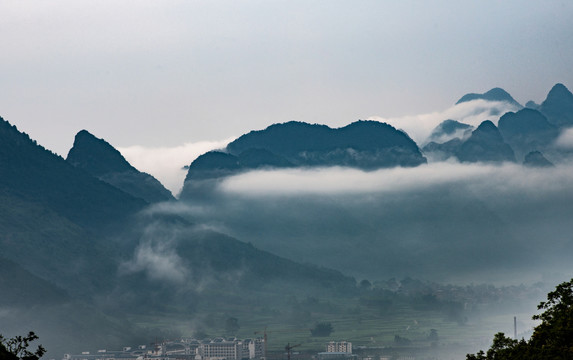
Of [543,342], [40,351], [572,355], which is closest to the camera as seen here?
[572,355]

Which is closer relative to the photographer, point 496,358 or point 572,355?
point 572,355

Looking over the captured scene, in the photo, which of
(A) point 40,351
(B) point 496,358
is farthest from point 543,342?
(A) point 40,351

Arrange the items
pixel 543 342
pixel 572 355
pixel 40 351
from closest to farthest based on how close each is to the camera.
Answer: pixel 572 355
pixel 543 342
pixel 40 351

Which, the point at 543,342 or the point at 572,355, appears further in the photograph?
the point at 543,342

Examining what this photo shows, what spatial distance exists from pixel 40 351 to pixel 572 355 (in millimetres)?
44970

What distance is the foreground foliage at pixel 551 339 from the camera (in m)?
92.9

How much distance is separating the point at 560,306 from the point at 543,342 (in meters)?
11.9

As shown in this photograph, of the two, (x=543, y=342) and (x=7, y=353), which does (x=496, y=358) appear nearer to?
(x=543, y=342)

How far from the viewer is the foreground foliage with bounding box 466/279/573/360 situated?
92.9 m

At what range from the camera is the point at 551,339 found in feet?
316

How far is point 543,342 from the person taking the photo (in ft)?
321

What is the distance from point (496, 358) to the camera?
10462cm

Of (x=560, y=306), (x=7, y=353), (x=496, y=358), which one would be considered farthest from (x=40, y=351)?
(x=560, y=306)

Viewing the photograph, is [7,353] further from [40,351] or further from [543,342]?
[543,342]
